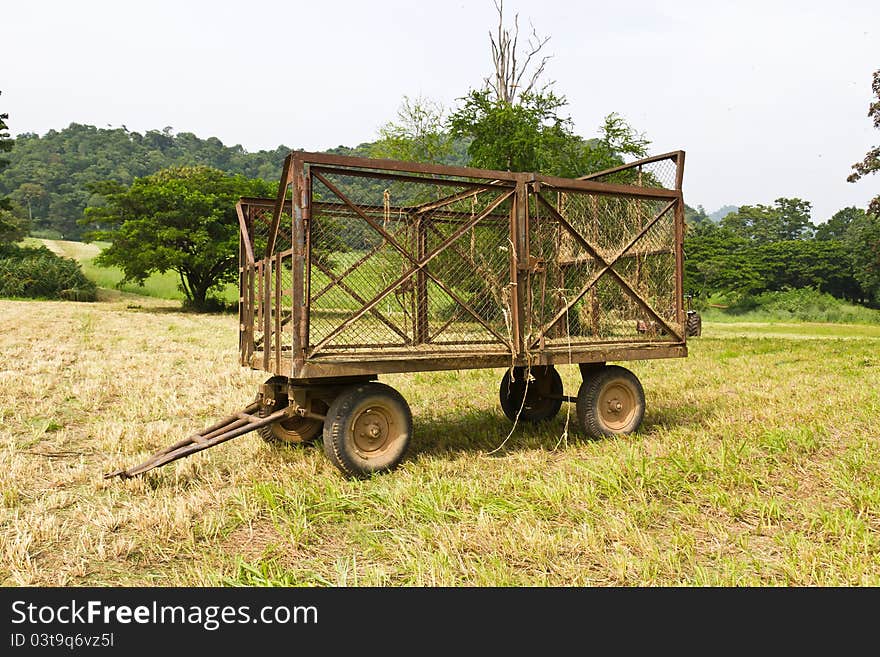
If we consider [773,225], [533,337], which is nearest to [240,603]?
[533,337]

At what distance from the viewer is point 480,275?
708 cm

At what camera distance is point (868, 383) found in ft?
33.5

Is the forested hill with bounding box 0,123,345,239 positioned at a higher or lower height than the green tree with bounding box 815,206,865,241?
higher

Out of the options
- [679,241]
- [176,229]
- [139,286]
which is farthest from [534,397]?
[139,286]

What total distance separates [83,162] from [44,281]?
70.9 m

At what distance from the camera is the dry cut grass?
3.63 m

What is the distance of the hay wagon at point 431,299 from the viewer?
17.8 feet

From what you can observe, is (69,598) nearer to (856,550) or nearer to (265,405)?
(265,405)

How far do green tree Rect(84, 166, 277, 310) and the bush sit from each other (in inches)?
192

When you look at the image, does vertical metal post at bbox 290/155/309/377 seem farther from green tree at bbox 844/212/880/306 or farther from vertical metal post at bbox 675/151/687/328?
green tree at bbox 844/212/880/306

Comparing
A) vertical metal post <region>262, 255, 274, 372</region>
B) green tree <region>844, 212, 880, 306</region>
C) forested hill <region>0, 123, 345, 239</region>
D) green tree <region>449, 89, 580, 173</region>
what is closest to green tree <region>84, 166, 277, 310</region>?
green tree <region>449, 89, 580, 173</region>

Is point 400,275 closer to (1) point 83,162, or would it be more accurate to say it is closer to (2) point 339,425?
(2) point 339,425

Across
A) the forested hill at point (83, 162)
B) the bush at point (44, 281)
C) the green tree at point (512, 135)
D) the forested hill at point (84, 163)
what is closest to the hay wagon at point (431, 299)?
the green tree at point (512, 135)

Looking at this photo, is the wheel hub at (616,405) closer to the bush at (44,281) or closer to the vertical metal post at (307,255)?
the vertical metal post at (307,255)
